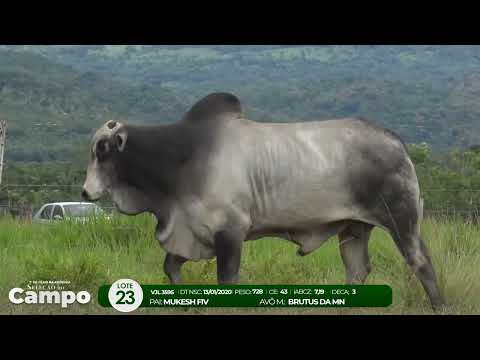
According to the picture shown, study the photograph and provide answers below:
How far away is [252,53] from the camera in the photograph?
33.0 feet

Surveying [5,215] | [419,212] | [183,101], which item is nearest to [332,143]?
[419,212]

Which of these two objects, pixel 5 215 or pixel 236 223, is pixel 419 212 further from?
pixel 5 215

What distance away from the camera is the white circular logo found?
8641 millimetres

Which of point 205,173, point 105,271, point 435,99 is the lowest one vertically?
point 105,271

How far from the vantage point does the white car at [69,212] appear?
1067 centimetres

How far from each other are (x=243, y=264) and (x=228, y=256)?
70cm

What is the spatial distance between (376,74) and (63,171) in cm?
310

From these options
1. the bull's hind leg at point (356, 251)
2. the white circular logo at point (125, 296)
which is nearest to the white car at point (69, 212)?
the white circular logo at point (125, 296)

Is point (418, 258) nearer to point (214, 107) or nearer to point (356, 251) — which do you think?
point (356, 251)

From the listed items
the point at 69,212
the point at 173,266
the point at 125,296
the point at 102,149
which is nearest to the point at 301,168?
the point at 173,266

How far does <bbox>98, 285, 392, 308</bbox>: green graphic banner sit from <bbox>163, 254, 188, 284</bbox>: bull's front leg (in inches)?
23.4

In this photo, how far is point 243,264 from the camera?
377 inches

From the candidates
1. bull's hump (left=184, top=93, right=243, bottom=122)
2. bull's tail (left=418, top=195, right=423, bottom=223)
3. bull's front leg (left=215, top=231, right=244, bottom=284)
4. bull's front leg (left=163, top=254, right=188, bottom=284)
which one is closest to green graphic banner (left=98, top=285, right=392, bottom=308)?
bull's front leg (left=215, top=231, right=244, bottom=284)

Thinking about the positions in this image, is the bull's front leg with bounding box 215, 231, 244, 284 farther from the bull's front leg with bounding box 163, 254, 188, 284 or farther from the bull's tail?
the bull's tail
